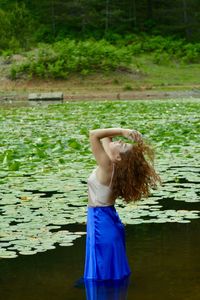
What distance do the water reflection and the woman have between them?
0.15 ft

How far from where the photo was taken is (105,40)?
166 feet

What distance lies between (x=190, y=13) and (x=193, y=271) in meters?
52.7

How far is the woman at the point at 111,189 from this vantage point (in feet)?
19.9

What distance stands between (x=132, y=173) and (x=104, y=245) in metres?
0.63

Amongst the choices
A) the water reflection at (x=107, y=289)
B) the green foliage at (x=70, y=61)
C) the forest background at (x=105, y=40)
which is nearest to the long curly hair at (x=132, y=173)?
the water reflection at (x=107, y=289)

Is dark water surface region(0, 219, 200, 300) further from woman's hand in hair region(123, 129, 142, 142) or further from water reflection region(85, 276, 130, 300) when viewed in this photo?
woman's hand in hair region(123, 129, 142, 142)

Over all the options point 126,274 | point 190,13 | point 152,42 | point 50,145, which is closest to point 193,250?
point 126,274

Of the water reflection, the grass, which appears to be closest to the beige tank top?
the water reflection

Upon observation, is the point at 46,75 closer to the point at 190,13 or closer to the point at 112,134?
the point at 190,13

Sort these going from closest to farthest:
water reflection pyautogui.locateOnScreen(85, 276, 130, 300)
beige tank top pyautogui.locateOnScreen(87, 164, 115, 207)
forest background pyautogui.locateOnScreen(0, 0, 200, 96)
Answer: water reflection pyautogui.locateOnScreen(85, 276, 130, 300), beige tank top pyautogui.locateOnScreen(87, 164, 115, 207), forest background pyautogui.locateOnScreen(0, 0, 200, 96)

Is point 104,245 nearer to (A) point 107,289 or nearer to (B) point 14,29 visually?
(A) point 107,289

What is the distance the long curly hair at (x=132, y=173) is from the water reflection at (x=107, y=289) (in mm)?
713

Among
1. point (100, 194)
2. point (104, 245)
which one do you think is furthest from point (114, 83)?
point (104, 245)

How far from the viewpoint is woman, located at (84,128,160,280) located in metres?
6.07
